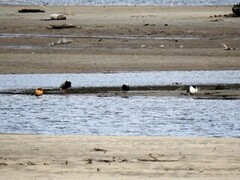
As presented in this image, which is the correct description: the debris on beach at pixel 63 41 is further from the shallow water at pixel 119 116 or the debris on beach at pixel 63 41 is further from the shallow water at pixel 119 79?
the shallow water at pixel 119 116

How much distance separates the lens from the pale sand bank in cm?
961

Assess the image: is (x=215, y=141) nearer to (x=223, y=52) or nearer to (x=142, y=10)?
(x=223, y=52)


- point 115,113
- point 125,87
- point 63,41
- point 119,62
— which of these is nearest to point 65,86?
point 125,87

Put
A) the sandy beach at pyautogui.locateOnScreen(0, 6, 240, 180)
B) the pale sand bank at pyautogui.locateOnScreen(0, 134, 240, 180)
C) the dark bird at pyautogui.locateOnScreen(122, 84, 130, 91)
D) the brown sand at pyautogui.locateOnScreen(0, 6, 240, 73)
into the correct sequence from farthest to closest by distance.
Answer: the brown sand at pyautogui.locateOnScreen(0, 6, 240, 73) < the dark bird at pyautogui.locateOnScreen(122, 84, 130, 91) < the sandy beach at pyautogui.locateOnScreen(0, 6, 240, 180) < the pale sand bank at pyautogui.locateOnScreen(0, 134, 240, 180)

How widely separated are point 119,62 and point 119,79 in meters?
2.88

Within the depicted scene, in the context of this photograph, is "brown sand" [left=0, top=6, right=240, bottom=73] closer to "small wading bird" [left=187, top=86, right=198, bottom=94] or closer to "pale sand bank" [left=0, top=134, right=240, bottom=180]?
"small wading bird" [left=187, top=86, right=198, bottom=94]

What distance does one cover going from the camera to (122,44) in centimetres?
2816

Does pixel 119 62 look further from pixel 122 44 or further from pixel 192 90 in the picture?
pixel 192 90

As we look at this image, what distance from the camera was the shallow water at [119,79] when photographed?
20.5 metres

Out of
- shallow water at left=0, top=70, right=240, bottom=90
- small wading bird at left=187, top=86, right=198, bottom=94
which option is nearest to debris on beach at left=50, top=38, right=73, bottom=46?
shallow water at left=0, top=70, right=240, bottom=90

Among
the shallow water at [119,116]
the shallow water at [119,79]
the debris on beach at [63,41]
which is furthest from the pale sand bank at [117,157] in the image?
the debris on beach at [63,41]

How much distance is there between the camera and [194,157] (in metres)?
10.6

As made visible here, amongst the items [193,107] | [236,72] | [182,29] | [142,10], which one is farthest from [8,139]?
[142,10]

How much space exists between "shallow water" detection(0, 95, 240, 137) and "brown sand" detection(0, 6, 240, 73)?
4862 mm
